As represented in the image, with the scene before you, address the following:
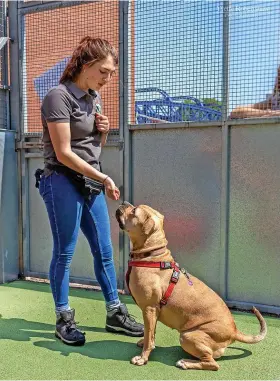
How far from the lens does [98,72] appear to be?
123 inches

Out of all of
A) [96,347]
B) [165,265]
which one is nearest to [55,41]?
[165,265]

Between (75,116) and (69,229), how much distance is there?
794mm

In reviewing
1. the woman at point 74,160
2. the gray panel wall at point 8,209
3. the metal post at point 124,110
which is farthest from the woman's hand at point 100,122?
the gray panel wall at point 8,209

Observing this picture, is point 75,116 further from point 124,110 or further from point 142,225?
point 124,110

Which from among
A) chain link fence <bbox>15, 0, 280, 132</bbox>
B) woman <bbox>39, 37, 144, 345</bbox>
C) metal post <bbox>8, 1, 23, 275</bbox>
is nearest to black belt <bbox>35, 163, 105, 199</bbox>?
woman <bbox>39, 37, 144, 345</bbox>

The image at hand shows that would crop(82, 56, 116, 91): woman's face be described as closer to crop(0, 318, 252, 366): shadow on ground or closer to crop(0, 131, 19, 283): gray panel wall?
crop(0, 318, 252, 366): shadow on ground

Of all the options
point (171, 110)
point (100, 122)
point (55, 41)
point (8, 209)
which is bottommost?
point (8, 209)

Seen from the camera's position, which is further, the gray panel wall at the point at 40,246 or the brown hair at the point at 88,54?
the gray panel wall at the point at 40,246

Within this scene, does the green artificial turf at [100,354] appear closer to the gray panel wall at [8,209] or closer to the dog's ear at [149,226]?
the dog's ear at [149,226]

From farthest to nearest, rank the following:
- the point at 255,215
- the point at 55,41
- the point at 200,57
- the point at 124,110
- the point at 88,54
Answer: the point at 55,41, the point at 124,110, the point at 200,57, the point at 255,215, the point at 88,54

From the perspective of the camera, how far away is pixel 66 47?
15.6 ft

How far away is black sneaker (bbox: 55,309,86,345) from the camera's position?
317 cm

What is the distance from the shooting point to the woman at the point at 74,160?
2.99 meters

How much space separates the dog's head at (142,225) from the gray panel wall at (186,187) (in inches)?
47.2
